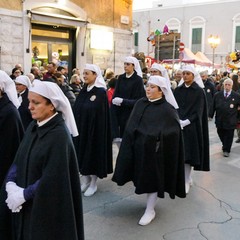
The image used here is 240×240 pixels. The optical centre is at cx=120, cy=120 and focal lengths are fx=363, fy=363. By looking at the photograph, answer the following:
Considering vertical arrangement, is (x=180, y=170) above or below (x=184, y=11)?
below

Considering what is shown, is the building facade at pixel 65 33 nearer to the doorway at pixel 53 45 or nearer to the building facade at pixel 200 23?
the doorway at pixel 53 45

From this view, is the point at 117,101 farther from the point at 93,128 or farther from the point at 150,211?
the point at 150,211

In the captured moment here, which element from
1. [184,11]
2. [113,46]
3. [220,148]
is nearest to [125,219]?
[220,148]

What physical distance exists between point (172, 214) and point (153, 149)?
3.36 ft

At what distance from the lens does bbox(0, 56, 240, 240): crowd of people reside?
2.56m

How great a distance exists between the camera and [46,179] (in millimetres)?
2508

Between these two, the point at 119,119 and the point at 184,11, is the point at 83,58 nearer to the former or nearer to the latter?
the point at 119,119

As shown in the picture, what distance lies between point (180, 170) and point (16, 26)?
26.1 feet

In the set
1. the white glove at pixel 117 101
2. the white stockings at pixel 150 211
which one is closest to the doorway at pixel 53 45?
the white glove at pixel 117 101

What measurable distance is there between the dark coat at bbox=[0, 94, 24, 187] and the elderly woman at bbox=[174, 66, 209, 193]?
8.88ft

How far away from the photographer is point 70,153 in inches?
104

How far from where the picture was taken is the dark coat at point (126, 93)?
623 centimetres

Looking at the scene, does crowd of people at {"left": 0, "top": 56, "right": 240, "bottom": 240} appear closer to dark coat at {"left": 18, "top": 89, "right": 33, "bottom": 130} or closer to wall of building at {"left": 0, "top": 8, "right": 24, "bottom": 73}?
dark coat at {"left": 18, "top": 89, "right": 33, "bottom": 130}

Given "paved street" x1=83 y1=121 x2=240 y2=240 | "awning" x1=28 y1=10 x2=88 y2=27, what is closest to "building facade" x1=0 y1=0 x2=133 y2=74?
"awning" x1=28 y1=10 x2=88 y2=27
